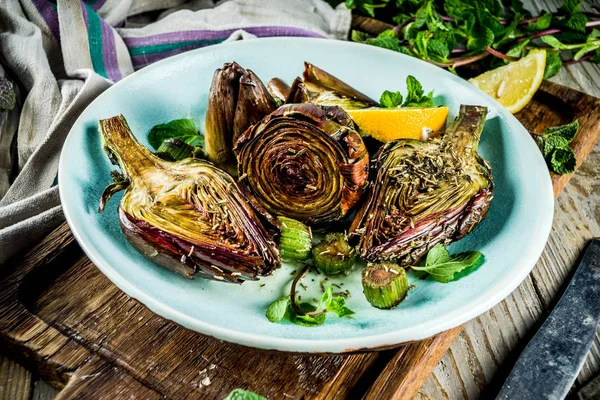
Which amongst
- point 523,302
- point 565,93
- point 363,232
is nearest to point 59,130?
point 363,232

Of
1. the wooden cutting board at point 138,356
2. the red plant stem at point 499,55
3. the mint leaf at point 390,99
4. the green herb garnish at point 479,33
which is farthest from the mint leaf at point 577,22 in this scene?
the wooden cutting board at point 138,356

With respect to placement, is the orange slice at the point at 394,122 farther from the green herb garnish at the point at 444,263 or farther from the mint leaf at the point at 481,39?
the mint leaf at the point at 481,39

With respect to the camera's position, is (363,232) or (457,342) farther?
(457,342)

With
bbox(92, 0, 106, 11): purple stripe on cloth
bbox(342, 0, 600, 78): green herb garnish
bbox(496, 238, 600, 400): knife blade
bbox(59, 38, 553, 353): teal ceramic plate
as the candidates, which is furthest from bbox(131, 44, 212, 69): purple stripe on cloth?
bbox(496, 238, 600, 400): knife blade

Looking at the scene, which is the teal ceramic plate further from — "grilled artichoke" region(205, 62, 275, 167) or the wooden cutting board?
"grilled artichoke" region(205, 62, 275, 167)

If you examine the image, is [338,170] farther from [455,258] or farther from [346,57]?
[346,57]

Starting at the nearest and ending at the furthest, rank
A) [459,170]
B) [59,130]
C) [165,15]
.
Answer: [459,170]
[59,130]
[165,15]

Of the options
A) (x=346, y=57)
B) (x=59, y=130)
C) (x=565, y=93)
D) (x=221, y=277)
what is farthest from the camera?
(x=565, y=93)
